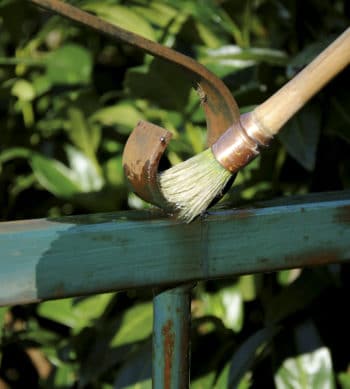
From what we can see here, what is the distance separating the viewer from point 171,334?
30.0 inches

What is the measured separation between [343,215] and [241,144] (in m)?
0.15

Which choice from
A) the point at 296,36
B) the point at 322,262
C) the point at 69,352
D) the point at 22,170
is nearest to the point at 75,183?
the point at 22,170

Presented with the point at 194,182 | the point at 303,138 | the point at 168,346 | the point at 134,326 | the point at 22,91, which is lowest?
the point at 168,346

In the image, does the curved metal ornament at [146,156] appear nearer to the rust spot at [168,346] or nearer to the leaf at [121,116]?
the rust spot at [168,346]

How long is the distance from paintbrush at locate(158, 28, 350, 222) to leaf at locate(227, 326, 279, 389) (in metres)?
0.65

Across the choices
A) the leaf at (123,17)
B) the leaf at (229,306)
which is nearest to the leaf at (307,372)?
the leaf at (229,306)

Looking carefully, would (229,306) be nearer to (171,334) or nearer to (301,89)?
(171,334)

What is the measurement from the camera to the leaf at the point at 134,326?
1.41 m

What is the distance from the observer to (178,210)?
72cm

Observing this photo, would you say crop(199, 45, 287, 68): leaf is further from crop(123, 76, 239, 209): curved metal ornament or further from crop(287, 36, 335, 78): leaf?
crop(123, 76, 239, 209): curved metal ornament

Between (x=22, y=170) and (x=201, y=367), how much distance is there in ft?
1.75

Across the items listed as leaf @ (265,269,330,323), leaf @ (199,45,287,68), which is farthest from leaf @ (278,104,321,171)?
leaf @ (265,269,330,323)

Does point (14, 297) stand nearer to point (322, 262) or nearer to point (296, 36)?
point (322, 262)

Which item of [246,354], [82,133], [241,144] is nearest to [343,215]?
[241,144]
